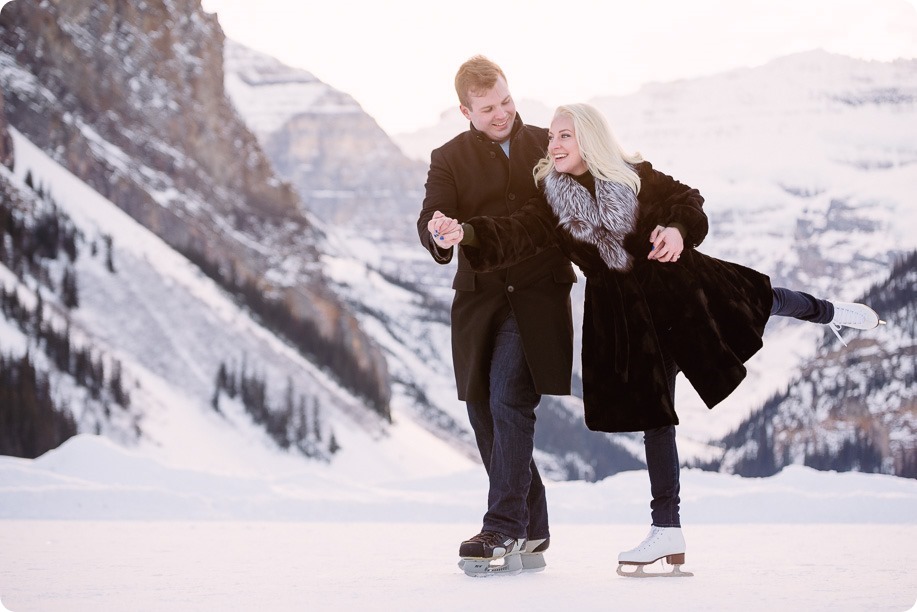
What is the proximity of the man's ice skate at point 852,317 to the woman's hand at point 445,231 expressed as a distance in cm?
144

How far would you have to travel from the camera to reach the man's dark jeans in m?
3.35

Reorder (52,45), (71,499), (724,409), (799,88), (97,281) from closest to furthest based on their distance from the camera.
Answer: (71,499)
(97,281)
(52,45)
(724,409)
(799,88)

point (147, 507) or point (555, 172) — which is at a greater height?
point (555, 172)

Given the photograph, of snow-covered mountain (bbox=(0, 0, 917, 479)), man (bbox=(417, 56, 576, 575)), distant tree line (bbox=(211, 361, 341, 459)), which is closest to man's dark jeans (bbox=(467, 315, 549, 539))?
man (bbox=(417, 56, 576, 575))

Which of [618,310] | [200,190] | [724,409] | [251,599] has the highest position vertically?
[200,190]

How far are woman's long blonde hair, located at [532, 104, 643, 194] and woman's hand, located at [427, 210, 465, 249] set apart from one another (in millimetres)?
531

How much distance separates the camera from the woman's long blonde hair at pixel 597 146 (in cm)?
334

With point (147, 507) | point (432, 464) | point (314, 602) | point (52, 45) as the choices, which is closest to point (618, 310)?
point (314, 602)

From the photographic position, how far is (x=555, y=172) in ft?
11.2

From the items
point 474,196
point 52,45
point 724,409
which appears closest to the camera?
point 474,196

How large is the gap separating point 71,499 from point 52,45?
97.9 feet

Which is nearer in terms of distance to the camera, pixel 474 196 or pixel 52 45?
pixel 474 196

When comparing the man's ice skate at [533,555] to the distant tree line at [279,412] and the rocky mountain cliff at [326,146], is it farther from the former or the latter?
the rocky mountain cliff at [326,146]

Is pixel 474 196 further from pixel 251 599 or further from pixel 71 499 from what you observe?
pixel 71 499
